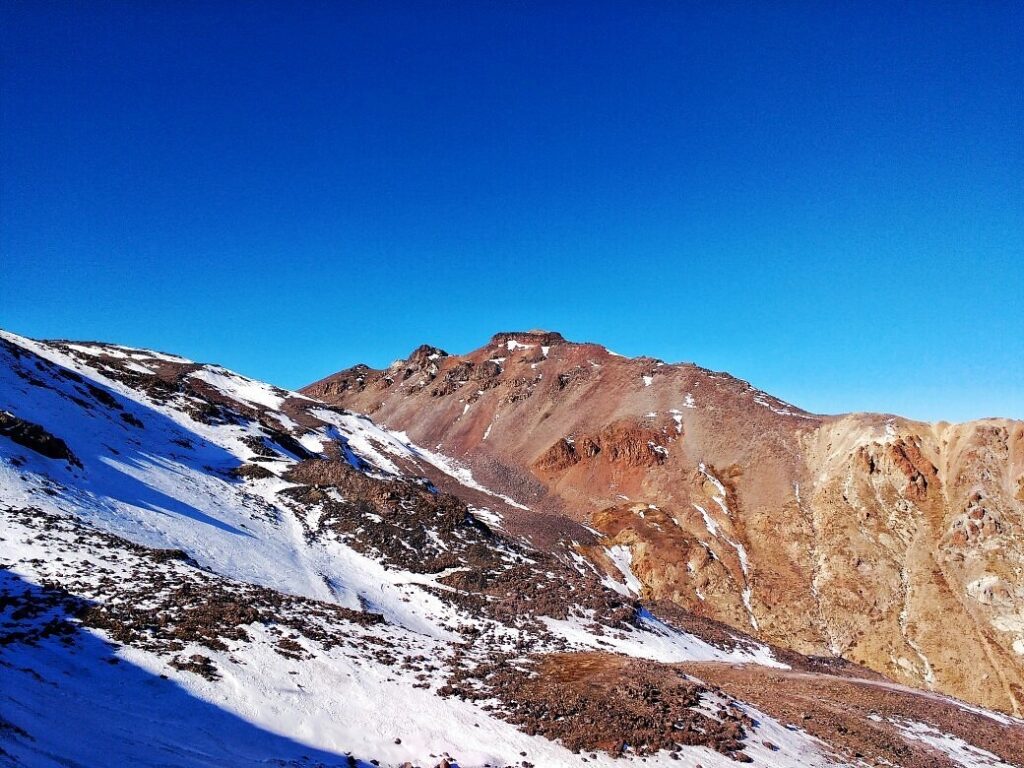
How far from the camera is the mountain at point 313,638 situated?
11995mm

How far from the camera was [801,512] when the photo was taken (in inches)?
2461

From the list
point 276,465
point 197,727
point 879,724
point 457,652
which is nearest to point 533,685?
point 457,652

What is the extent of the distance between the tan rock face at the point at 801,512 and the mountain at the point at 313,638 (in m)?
5.72

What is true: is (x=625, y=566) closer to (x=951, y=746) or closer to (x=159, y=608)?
(x=951, y=746)

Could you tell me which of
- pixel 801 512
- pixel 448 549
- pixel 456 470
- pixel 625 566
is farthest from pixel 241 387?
pixel 801 512

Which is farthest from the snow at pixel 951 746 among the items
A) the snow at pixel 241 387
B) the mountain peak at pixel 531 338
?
the mountain peak at pixel 531 338

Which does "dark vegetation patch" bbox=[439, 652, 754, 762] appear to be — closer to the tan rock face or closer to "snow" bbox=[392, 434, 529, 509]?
the tan rock face

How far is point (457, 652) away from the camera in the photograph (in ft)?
65.5

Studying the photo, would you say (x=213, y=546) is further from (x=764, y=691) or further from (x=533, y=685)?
(x=764, y=691)

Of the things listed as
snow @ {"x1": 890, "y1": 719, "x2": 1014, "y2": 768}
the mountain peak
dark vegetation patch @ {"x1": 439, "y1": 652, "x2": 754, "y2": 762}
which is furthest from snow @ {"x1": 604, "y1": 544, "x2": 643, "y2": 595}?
the mountain peak

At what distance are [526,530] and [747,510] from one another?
2896cm

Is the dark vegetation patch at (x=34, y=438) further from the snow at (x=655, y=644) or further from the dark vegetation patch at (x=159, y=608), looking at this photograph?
the snow at (x=655, y=644)

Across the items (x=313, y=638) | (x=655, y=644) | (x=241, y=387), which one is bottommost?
(x=313, y=638)

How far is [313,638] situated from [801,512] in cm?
6096
